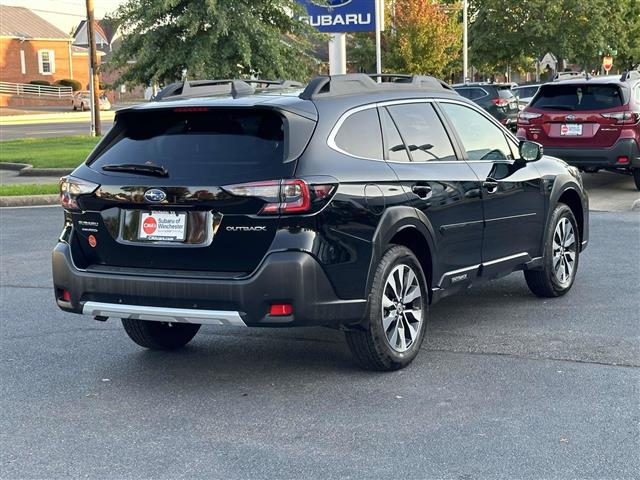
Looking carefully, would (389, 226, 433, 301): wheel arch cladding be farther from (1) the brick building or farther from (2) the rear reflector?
(1) the brick building

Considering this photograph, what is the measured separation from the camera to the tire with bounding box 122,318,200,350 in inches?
268

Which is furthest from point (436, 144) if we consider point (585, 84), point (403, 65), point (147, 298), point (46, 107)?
point (46, 107)

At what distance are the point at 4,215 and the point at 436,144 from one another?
955 centimetres

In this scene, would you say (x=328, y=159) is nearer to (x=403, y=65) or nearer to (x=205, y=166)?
(x=205, y=166)

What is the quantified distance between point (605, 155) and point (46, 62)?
247 feet

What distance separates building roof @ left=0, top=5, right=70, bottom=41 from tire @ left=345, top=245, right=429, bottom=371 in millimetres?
80356

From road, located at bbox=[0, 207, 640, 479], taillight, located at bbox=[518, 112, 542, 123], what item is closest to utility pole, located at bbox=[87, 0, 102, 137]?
taillight, located at bbox=[518, 112, 542, 123]

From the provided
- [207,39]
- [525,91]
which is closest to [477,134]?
[207,39]

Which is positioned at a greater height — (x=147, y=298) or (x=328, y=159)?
(x=328, y=159)

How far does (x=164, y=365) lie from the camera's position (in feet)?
21.6

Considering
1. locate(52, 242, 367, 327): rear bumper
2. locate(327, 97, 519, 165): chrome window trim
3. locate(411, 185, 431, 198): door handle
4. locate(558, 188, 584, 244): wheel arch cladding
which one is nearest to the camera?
locate(52, 242, 367, 327): rear bumper

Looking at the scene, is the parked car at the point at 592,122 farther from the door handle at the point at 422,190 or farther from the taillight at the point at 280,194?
the taillight at the point at 280,194

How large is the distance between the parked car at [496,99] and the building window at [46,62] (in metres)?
59.7

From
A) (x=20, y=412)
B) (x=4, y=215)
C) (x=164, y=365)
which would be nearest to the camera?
(x=20, y=412)
